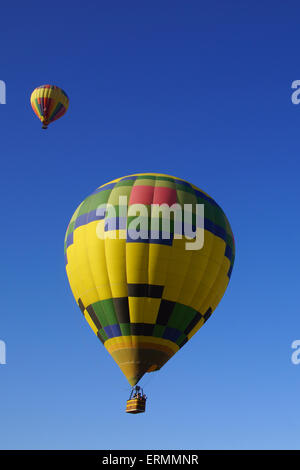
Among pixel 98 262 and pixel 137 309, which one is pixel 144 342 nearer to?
pixel 137 309

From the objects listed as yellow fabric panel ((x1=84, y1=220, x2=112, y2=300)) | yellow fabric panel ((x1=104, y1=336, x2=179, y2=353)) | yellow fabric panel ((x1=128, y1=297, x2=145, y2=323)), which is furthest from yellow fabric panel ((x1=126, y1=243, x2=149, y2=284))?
yellow fabric panel ((x1=104, y1=336, x2=179, y2=353))

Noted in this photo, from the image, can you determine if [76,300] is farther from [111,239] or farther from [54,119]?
[54,119]

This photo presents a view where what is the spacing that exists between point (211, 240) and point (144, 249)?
9.47ft

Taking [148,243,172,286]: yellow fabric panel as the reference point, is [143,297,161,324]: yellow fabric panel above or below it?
below

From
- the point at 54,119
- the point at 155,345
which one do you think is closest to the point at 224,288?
the point at 155,345

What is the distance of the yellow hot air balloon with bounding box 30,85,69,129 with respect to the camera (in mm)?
42531

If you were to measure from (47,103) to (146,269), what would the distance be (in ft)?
59.5

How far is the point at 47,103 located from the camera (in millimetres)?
42531

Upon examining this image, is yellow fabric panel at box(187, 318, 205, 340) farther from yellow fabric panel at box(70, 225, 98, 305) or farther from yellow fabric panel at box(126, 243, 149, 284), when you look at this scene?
yellow fabric panel at box(70, 225, 98, 305)

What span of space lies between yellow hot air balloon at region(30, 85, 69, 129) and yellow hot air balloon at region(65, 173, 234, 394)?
14.6 metres

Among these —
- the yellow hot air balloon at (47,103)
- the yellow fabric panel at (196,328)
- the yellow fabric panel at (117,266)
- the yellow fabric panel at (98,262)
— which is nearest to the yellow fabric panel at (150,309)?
the yellow fabric panel at (117,266)

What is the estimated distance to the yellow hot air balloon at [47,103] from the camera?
42.5m

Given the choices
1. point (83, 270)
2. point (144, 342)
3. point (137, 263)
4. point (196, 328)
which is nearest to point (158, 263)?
point (137, 263)

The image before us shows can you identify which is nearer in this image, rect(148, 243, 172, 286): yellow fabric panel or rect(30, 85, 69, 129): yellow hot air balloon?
rect(148, 243, 172, 286): yellow fabric panel
